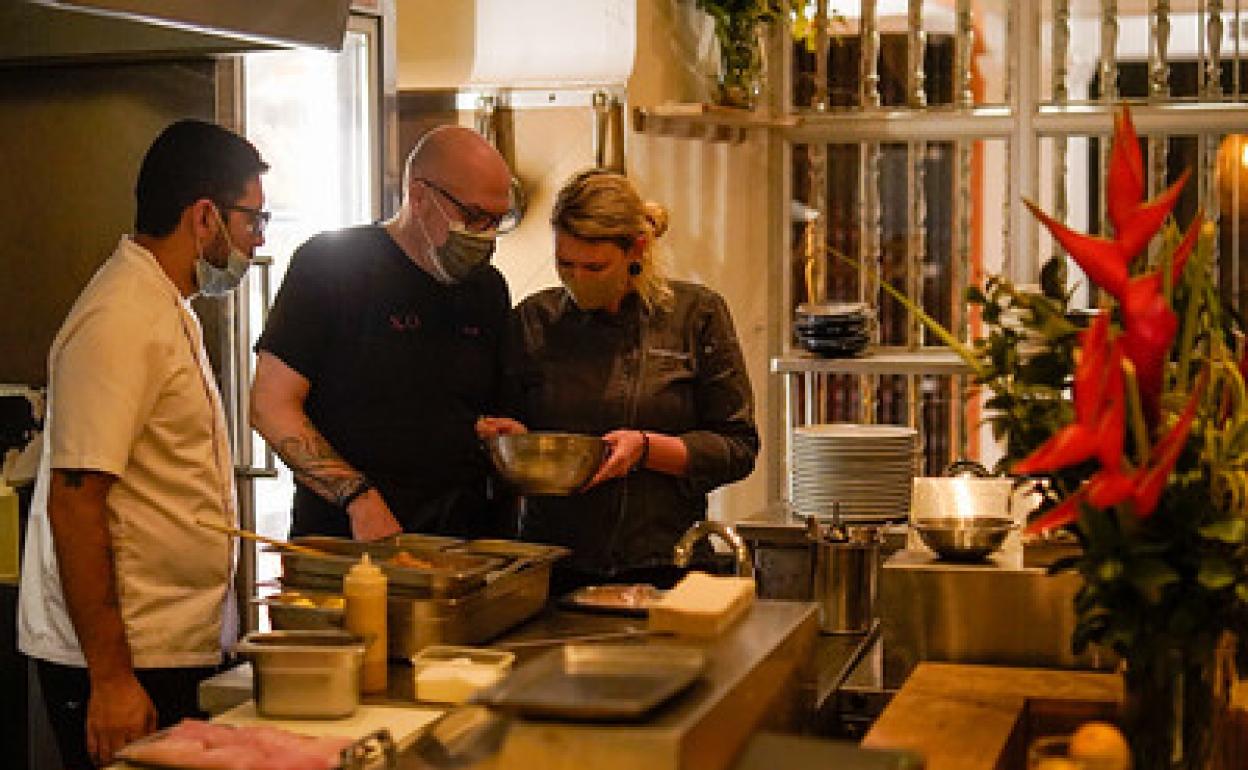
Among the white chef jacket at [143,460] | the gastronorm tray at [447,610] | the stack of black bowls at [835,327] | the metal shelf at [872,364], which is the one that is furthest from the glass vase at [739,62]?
the gastronorm tray at [447,610]

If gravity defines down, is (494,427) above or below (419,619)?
above

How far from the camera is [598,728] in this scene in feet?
6.71

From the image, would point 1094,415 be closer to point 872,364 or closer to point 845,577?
point 845,577

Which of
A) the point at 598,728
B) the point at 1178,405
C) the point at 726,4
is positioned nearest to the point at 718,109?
the point at 726,4

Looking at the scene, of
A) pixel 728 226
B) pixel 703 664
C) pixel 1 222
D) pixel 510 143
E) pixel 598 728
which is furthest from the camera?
pixel 728 226

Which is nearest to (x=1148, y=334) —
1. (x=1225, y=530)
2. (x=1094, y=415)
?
(x=1094, y=415)

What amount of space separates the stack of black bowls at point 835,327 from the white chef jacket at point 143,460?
2.98 meters

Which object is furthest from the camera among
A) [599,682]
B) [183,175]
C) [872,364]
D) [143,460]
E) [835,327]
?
[872,364]

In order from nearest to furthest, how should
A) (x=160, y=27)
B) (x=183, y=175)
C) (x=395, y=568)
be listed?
(x=395, y=568) → (x=183, y=175) → (x=160, y=27)

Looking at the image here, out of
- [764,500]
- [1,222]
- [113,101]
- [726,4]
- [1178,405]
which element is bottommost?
[764,500]

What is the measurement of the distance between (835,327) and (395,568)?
10.9 ft

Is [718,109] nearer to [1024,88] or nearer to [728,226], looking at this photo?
[728,226]

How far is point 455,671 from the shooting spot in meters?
2.82

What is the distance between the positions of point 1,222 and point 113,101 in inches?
14.3
